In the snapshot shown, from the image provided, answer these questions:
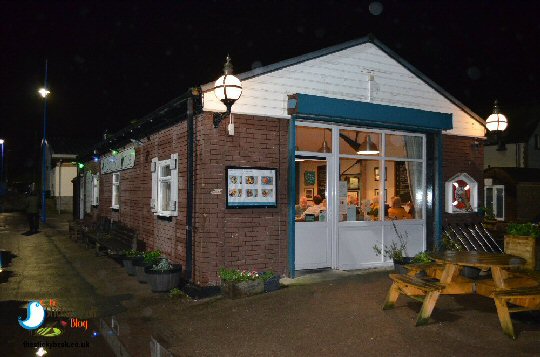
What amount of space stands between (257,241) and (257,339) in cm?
281

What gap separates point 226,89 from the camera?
23.7 ft

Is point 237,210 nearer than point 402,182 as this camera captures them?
Yes

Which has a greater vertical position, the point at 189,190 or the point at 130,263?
the point at 189,190

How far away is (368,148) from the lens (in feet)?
31.6

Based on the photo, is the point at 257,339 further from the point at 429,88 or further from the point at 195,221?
the point at 429,88

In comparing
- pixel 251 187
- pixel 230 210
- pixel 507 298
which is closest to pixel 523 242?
pixel 507 298

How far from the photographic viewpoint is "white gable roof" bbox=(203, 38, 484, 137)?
8.15 meters

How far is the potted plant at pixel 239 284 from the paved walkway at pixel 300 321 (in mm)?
173

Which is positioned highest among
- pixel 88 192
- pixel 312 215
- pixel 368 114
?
pixel 368 114

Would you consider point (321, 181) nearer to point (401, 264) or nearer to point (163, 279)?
point (401, 264)

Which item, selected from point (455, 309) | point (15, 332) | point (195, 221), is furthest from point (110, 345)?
point (455, 309)

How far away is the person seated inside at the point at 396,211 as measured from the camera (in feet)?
32.9

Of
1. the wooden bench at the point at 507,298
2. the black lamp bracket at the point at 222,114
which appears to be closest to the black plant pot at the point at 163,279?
the black lamp bracket at the point at 222,114

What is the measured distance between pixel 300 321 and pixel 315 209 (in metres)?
3.58
